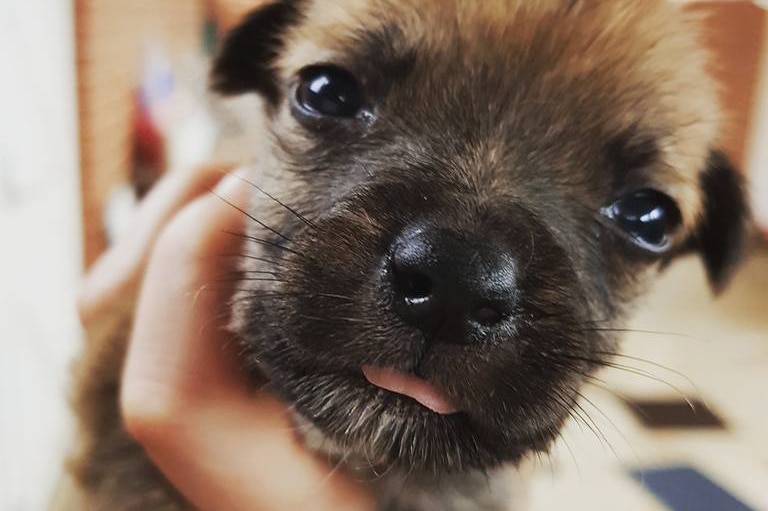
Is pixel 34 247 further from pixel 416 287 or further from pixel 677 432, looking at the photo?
pixel 677 432

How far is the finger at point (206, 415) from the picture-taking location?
108 centimetres

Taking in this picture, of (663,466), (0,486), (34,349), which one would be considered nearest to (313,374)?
(0,486)

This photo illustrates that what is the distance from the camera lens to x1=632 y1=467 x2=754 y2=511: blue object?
1.98 metres

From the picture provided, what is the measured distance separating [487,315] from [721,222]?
2.99ft

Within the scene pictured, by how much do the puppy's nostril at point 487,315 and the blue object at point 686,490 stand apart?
1443 mm

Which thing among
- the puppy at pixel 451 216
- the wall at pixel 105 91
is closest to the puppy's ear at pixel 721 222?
the puppy at pixel 451 216

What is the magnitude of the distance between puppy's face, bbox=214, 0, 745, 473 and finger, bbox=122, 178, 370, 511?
0.14 m

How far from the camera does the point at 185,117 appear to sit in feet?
11.5

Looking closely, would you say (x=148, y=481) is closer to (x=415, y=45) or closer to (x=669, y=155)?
(x=415, y=45)

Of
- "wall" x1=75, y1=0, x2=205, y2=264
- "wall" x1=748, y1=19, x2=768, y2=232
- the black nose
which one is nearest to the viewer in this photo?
the black nose

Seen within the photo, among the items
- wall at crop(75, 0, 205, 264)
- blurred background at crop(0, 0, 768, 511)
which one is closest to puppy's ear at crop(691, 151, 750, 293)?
blurred background at crop(0, 0, 768, 511)

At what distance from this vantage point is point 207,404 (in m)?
1.11

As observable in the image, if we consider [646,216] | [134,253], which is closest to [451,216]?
[646,216]

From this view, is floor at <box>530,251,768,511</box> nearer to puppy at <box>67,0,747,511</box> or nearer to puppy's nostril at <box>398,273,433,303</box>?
puppy at <box>67,0,747,511</box>
